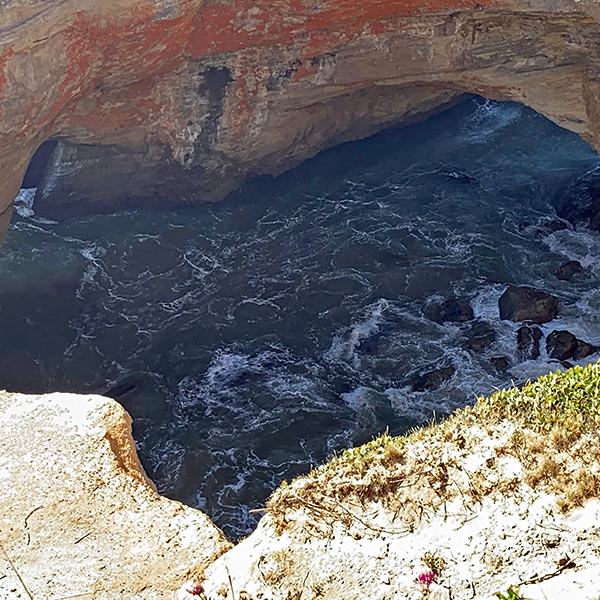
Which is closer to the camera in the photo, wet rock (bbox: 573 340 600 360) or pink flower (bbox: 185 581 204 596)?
pink flower (bbox: 185 581 204 596)

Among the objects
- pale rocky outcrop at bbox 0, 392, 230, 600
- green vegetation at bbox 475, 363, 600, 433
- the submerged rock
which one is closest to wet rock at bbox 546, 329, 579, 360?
the submerged rock

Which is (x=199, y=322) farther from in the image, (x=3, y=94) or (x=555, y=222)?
(x=555, y=222)

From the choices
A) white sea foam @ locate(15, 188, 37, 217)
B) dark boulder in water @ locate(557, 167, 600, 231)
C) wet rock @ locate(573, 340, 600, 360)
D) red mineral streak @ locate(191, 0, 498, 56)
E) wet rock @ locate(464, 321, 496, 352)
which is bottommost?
wet rock @ locate(573, 340, 600, 360)

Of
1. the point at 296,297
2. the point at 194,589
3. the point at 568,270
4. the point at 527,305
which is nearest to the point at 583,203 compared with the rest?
the point at 568,270

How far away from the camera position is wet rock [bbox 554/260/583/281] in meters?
16.7

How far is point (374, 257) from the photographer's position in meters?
18.1

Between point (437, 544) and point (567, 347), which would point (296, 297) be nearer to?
point (567, 347)

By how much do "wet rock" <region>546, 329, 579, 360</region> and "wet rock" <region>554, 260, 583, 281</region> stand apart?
2.40 metres

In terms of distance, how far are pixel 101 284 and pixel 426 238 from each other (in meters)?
9.26

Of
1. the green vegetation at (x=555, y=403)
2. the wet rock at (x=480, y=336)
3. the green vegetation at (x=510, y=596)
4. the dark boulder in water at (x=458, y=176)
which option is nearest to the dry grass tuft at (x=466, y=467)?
the green vegetation at (x=555, y=403)

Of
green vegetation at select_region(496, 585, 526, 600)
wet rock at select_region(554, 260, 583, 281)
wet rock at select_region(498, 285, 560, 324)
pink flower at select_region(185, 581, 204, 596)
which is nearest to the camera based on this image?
green vegetation at select_region(496, 585, 526, 600)

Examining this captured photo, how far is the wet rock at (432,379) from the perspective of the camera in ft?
46.4

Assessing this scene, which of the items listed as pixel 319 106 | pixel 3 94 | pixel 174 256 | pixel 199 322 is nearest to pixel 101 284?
pixel 174 256

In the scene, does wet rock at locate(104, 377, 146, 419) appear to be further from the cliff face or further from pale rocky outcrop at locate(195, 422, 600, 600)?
pale rocky outcrop at locate(195, 422, 600, 600)
